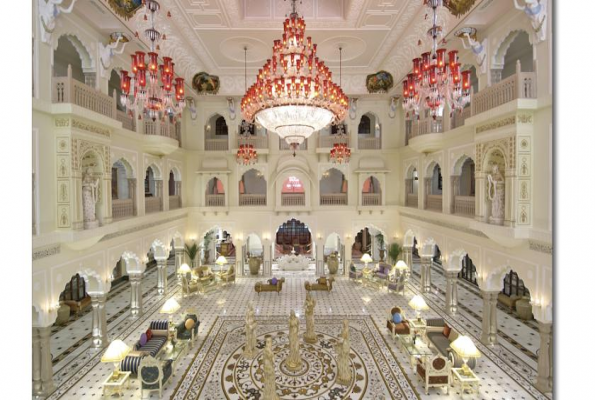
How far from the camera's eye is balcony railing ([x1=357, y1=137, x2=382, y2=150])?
1427 cm

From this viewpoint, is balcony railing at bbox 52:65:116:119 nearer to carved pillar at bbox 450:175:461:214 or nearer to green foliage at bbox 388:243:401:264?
carved pillar at bbox 450:175:461:214

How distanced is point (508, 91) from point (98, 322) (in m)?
10.9

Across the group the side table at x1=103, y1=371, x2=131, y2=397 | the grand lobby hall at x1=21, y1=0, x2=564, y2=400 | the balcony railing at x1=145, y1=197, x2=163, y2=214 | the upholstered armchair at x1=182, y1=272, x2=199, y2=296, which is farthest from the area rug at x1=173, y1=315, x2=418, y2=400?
the balcony railing at x1=145, y1=197, x2=163, y2=214

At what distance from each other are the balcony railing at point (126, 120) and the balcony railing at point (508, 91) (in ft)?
31.3

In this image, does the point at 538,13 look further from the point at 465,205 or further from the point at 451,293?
the point at 451,293

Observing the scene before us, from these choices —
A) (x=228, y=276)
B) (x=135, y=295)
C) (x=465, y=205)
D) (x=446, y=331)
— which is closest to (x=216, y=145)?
(x=228, y=276)

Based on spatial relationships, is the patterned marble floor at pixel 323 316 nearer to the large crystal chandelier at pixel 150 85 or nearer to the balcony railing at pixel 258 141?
the large crystal chandelier at pixel 150 85

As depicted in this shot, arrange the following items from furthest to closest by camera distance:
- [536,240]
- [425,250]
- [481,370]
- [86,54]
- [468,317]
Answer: [425,250]
[468,317]
[86,54]
[481,370]
[536,240]

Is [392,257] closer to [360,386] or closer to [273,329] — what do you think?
[273,329]

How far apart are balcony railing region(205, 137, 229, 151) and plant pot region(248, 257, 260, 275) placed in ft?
17.4

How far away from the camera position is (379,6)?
24.9ft

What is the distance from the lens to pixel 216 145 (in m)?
14.2

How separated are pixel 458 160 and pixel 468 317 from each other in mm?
4820

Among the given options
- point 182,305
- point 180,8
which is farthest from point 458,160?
point 182,305
